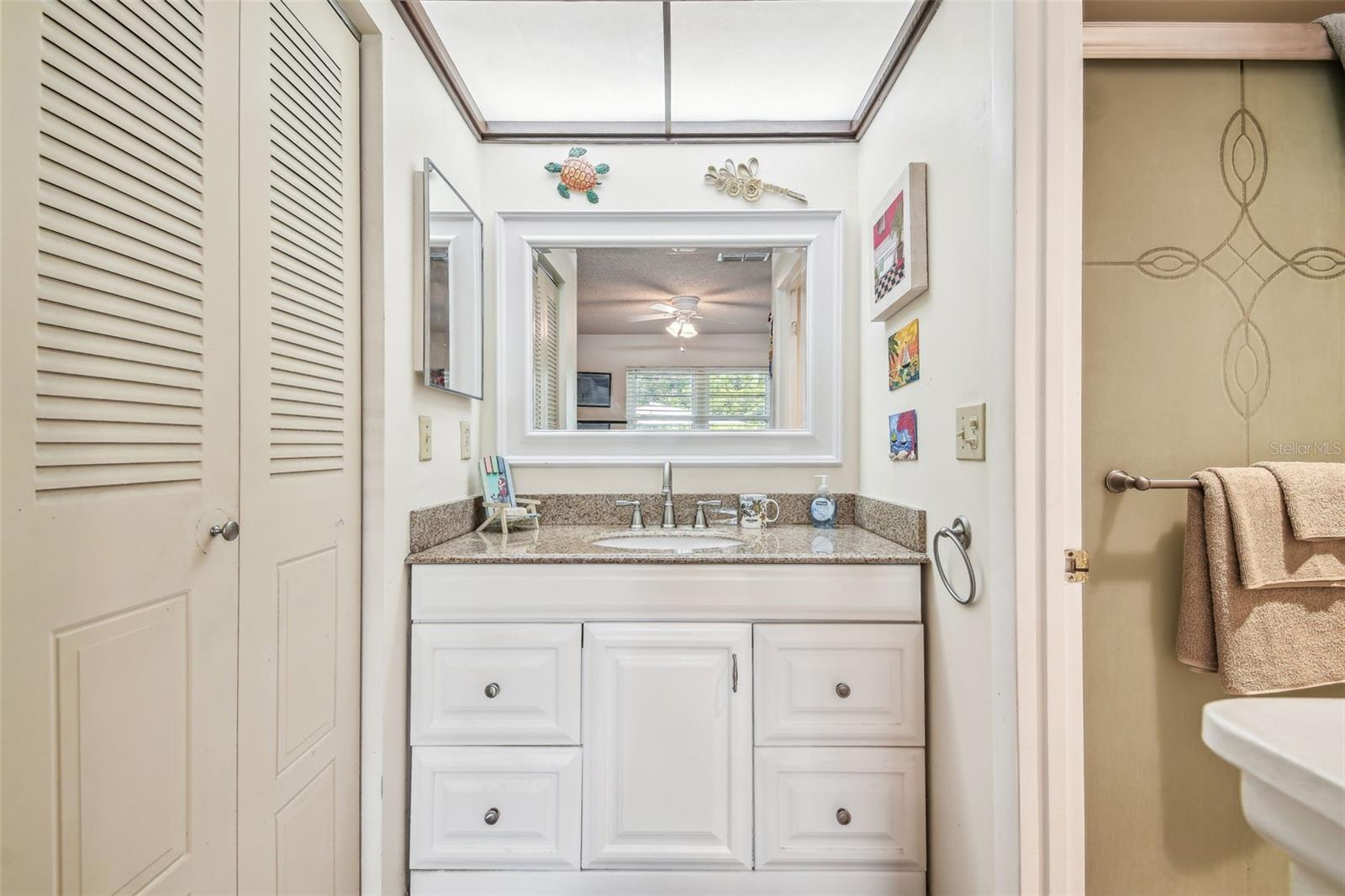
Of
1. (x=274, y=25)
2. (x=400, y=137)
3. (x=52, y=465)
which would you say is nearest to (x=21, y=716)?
(x=52, y=465)

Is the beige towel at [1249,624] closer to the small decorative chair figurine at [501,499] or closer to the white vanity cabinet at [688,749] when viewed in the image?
the white vanity cabinet at [688,749]

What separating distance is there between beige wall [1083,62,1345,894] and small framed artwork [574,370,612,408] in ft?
4.40

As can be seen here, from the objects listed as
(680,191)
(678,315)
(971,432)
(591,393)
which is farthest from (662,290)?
(971,432)

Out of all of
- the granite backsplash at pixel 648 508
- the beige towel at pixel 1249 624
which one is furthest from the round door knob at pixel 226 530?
the beige towel at pixel 1249 624

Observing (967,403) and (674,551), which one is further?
(674,551)

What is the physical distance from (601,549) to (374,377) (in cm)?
67

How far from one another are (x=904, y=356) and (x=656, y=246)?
3.02 ft

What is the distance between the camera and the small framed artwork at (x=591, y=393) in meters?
1.96

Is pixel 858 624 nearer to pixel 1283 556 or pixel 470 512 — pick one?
pixel 1283 556

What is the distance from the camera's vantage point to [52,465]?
25.4 inches

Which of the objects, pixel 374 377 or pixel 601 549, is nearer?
pixel 374 377

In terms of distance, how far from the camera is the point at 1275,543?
1.01m

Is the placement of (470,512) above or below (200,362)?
below

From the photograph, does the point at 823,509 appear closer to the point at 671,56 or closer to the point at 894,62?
the point at 894,62
